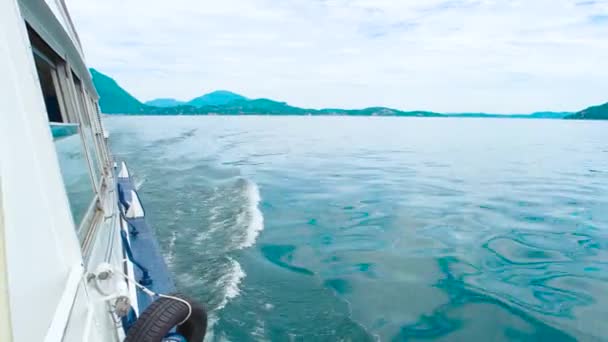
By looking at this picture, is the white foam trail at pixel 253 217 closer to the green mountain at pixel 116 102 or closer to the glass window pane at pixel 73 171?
the glass window pane at pixel 73 171

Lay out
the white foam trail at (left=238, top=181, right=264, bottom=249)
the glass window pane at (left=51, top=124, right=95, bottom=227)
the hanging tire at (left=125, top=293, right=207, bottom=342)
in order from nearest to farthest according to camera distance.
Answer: the hanging tire at (left=125, top=293, right=207, bottom=342), the glass window pane at (left=51, top=124, right=95, bottom=227), the white foam trail at (left=238, top=181, right=264, bottom=249)

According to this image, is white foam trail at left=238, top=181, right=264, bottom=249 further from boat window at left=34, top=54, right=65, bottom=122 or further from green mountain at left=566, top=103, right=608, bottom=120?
green mountain at left=566, top=103, right=608, bottom=120

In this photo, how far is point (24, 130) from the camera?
1.31 metres

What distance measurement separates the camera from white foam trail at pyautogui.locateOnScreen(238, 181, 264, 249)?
679 cm

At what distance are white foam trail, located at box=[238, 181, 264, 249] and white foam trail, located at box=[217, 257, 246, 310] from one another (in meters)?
0.83

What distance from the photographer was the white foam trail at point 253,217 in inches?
267

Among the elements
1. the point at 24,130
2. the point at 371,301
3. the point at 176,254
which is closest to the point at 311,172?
the point at 176,254

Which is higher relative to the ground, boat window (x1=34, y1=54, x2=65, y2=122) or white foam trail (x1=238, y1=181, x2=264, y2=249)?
boat window (x1=34, y1=54, x2=65, y2=122)

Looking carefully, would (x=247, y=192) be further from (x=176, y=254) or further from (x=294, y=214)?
(x=176, y=254)

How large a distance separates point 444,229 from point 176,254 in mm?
5051

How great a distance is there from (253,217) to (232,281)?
118 inches

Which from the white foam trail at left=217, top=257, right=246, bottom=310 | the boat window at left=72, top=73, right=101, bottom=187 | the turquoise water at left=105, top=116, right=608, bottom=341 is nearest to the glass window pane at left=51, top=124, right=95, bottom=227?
the boat window at left=72, top=73, right=101, bottom=187

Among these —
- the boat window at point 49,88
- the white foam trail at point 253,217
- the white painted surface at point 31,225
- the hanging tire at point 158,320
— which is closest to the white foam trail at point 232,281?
the white foam trail at point 253,217

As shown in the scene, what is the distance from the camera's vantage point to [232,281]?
520 centimetres
